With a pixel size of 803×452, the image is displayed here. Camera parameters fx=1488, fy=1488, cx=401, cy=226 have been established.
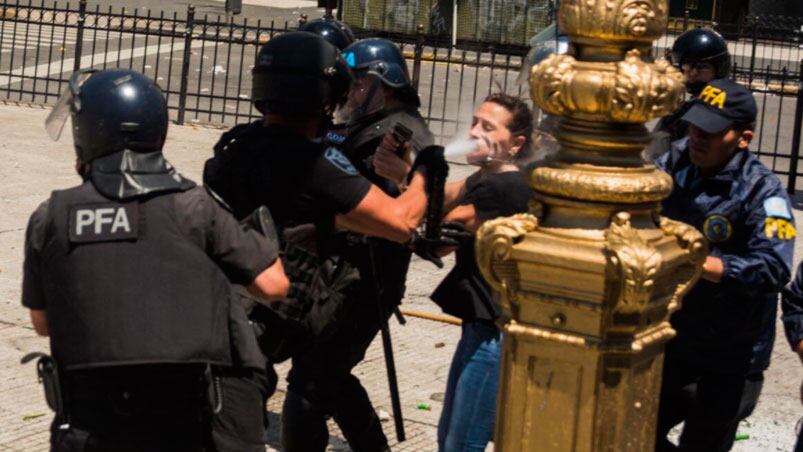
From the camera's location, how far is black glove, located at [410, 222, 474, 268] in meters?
5.01

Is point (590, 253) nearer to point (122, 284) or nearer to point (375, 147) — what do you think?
point (122, 284)

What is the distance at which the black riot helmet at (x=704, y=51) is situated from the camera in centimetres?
750

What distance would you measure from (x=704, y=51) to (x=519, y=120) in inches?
102

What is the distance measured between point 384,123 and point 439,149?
3.03 feet

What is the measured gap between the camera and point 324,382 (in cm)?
567

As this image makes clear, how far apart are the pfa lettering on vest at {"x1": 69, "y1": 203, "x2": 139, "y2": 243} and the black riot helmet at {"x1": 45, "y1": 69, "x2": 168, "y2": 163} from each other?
0.21m

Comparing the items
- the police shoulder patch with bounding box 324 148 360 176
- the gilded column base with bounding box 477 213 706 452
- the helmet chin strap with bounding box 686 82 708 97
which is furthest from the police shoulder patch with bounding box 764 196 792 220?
the helmet chin strap with bounding box 686 82 708 97

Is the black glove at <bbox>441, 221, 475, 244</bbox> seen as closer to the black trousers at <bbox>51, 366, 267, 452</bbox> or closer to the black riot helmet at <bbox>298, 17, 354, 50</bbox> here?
the black trousers at <bbox>51, 366, 267, 452</bbox>

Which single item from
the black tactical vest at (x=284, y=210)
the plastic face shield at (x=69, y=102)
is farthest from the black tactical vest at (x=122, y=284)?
the black tactical vest at (x=284, y=210)

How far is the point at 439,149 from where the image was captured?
4891mm

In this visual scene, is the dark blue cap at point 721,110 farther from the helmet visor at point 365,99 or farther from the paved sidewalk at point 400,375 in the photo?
the paved sidewalk at point 400,375

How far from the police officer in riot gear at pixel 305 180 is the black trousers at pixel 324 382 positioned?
485 millimetres

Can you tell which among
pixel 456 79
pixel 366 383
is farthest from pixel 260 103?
pixel 456 79

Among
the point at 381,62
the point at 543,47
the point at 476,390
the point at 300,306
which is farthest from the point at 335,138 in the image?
the point at 476,390
